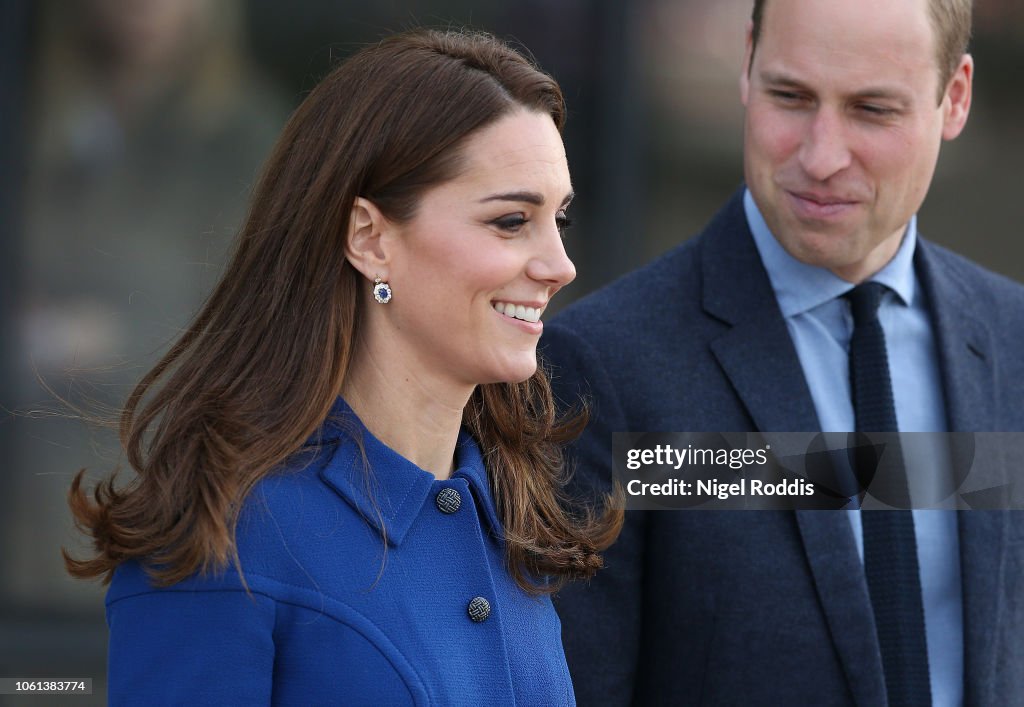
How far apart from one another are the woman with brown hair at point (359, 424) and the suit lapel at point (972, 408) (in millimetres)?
832

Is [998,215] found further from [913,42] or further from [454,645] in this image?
[454,645]

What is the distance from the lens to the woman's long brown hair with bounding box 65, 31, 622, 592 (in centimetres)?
194

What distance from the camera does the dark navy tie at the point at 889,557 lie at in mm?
2555

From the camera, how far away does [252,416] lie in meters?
2.02

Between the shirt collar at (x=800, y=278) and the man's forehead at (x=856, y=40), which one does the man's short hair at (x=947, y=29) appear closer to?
the man's forehead at (x=856, y=40)

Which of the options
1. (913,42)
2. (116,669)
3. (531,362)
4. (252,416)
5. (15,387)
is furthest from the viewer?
(15,387)

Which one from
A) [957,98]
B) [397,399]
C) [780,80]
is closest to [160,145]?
[780,80]

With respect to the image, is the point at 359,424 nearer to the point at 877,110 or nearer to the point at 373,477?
the point at 373,477

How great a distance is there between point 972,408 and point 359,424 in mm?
1276

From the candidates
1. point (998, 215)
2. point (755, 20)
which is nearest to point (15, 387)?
point (755, 20)

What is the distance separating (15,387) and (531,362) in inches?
127

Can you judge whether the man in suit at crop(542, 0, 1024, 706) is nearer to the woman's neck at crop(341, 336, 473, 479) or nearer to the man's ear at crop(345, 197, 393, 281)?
the woman's neck at crop(341, 336, 473, 479)

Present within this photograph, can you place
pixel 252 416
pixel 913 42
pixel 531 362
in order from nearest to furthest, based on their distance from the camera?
pixel 252 416
pixel 531 362
pixel 913 42

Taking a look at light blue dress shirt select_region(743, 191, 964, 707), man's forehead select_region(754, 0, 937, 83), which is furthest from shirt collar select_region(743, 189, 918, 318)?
man's forehead select_region(754, 0, 937, 83)
